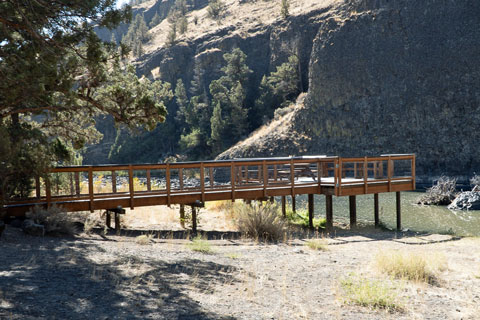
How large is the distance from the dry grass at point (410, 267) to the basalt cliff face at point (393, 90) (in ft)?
129

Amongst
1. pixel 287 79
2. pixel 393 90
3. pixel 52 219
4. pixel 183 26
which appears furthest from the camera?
pixel 183 26

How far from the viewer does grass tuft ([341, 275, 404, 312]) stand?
6090mm

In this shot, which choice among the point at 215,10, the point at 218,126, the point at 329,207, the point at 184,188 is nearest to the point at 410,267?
the point at 184,188

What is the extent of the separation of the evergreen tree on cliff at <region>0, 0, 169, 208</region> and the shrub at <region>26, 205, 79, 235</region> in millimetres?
874

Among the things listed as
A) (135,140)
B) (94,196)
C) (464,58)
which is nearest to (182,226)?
(94,196)

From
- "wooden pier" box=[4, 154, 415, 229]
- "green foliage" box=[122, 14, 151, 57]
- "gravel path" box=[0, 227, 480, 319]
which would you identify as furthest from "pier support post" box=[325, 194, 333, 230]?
"green foliage" box=[122, 14, 151, 57]

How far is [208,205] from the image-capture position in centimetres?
1997

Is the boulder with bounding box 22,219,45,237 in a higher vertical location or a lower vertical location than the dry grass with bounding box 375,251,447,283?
higher

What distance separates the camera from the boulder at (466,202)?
25111 mm

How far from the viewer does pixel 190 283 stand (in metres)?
6.75

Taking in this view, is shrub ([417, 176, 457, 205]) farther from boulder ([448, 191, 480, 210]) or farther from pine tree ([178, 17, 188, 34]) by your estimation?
pine tree ([178, 17, 188, 34])

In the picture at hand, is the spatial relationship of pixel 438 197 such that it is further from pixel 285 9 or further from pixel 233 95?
pixel 285 9

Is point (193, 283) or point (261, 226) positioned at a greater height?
point (193, 283)

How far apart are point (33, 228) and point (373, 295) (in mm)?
8016
